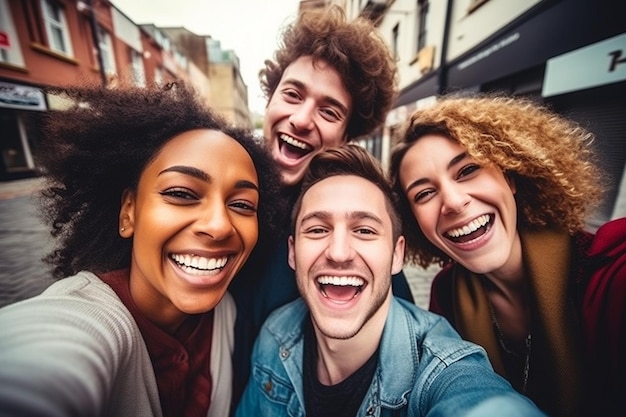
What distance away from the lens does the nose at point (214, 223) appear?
1.20 metres

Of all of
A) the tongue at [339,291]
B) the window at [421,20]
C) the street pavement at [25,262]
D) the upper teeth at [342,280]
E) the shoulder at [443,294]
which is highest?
the window at [421,20]

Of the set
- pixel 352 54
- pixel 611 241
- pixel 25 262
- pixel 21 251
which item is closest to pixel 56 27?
pixel 21 251

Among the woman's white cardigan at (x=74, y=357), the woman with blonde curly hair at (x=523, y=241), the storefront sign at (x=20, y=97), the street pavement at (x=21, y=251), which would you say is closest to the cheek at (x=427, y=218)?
the woman with blonde curly hair at (x=523, y=241)

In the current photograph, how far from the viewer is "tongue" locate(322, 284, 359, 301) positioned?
170 cm

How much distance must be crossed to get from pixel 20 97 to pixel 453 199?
14.4 metres

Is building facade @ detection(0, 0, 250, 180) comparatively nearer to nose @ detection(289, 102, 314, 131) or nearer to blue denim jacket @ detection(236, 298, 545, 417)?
nose @ detection(289, 102, 314, 131)

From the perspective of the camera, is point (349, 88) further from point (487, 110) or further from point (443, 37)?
point (443, 37)

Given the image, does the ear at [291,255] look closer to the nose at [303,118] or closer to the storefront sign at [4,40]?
the nose at [303,118]

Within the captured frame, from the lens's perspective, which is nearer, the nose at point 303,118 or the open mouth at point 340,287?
the open mouth at point 340,287

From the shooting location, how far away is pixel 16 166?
1020 centimetres

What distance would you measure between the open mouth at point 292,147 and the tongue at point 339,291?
3.81ft

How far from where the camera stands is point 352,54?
2244mm

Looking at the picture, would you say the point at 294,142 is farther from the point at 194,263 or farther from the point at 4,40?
the point at 4,40

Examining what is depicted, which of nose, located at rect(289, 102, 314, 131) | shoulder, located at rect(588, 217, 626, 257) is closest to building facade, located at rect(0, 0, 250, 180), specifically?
nose, located at rect(289, 102, 314, 131)
